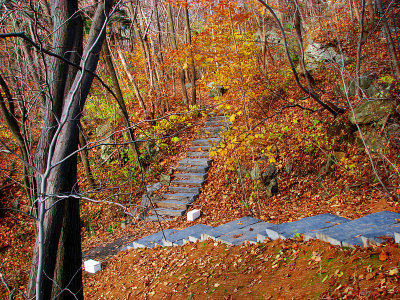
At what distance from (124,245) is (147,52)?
7.98 metres

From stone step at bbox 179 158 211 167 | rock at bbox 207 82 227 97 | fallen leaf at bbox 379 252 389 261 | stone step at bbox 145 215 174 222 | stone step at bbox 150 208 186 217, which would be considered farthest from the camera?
rock at bbox 207 82 227 97

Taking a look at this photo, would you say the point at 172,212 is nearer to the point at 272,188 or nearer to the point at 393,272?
the point at 272,188

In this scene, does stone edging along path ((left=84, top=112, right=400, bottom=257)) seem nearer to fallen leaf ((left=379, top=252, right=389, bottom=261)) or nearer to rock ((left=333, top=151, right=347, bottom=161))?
fallen leaf ((left=379, top=252, right=389, bottom=261))

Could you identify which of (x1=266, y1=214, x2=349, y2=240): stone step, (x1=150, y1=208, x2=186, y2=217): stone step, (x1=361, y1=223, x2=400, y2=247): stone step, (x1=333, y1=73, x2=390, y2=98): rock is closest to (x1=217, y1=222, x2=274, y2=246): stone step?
(x1=266, y1=214, x2=349, y2=240): stone step

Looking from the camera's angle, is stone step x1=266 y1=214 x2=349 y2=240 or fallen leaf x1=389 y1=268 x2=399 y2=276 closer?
fallen leaf x1=389 y1=268 x2=399 y2=276

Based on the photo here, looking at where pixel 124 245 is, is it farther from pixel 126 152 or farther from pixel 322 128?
pixel 322 128

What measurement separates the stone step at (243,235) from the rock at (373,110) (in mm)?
3985

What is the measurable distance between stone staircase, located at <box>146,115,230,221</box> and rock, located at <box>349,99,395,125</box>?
11.6 feet

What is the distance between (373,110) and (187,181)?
5753mm

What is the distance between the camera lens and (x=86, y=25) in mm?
11242

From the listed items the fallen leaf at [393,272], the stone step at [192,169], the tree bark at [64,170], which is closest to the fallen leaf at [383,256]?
the fallen leaf at [393,272]

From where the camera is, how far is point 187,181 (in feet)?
31.8

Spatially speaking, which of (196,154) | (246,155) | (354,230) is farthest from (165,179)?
(354,230)

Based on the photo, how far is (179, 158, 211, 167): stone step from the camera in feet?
33.1
